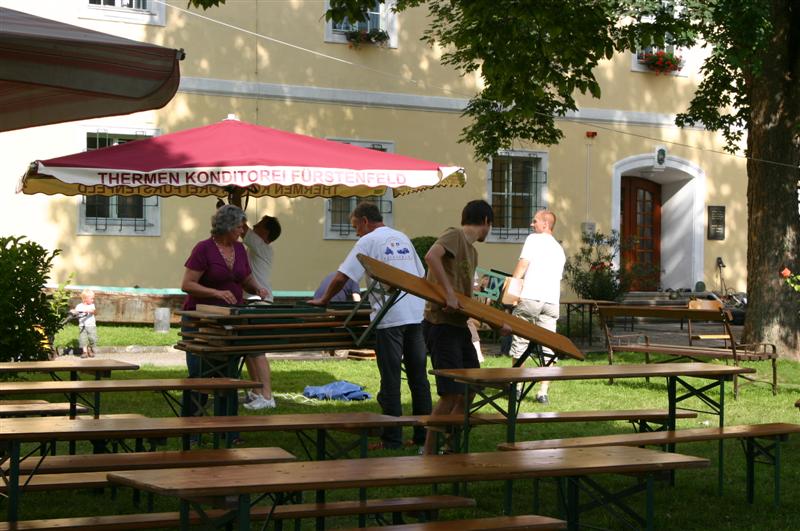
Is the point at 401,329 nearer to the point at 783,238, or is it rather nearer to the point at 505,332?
the point at 505,332

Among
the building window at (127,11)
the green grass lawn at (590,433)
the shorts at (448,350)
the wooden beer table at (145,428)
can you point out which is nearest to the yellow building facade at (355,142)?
the building window at (127,11)

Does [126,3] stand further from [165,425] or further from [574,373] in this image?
[165,425]

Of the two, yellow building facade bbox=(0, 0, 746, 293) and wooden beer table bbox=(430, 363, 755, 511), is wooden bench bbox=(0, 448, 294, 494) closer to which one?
wooden beer table bbox=(430, 363, 755, 511)

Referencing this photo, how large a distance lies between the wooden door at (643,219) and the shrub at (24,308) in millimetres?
16120

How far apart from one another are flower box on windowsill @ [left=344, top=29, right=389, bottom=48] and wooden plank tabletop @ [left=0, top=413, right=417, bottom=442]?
1590 cm

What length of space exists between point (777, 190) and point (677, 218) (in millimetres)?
9688

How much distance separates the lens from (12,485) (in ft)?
18.1

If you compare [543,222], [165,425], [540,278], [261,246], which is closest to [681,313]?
[540,278]

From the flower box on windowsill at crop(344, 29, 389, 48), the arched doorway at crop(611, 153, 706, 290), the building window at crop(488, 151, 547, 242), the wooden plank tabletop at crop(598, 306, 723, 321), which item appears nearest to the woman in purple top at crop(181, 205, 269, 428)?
the wooden plank tabletop at crop(598, 306, 723, 321)

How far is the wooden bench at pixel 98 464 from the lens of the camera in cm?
580

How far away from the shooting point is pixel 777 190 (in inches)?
661

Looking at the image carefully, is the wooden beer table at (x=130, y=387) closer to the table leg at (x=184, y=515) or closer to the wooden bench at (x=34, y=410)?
the wooden bench at (x=34, y=410)

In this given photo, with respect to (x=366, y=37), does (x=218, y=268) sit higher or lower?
lower

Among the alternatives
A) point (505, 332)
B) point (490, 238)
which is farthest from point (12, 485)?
point (490, 238)
